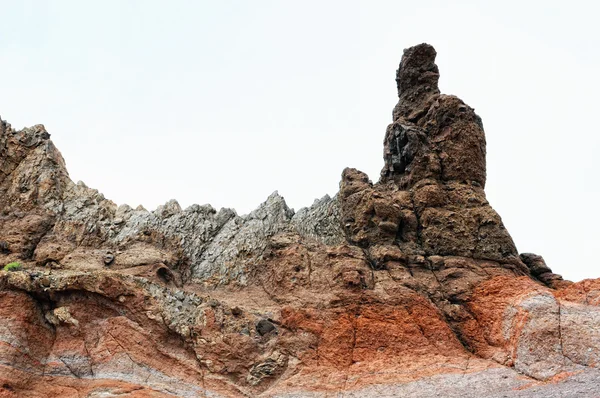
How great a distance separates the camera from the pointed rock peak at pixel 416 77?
3328 cm

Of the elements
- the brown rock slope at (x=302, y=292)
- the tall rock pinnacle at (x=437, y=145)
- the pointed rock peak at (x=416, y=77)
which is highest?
the pointed rock peak at (x=416, y=77)

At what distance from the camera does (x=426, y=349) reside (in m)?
21.8

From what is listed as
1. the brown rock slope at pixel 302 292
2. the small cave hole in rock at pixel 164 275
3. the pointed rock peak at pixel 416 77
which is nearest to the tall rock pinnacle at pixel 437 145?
the brown rock slope at pixel 302 292

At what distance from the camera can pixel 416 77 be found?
3369 centimetres

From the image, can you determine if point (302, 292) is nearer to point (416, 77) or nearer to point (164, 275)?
point (164, 275)

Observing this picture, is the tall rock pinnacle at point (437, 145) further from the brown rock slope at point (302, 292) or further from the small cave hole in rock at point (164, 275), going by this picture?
the small cave hole in rock at point (164, 275)

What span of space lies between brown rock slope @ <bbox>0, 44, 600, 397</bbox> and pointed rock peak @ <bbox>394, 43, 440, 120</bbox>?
261mm

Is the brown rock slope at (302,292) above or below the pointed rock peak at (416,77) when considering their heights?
below

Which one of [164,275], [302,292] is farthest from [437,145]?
[164,275]

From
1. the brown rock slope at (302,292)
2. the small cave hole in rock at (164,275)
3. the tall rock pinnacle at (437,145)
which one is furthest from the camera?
the tall rock pinnacle at (437,145)

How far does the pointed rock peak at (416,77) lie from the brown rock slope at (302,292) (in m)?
0.26

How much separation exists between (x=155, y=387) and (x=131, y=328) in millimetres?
3177

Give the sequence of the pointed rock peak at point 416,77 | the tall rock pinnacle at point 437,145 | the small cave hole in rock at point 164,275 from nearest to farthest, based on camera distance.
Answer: the small cave hole in rock at point 164,275
the tall rock pinnacle at point 437,145
the pointed rock peak at point 416,77

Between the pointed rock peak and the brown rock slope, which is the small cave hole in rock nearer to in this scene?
the brown rock slope
